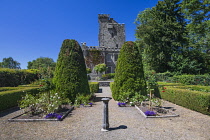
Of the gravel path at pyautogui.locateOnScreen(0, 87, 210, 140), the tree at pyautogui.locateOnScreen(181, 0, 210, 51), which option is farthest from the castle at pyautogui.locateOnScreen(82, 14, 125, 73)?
the gravel path at pyautogui.locateOnScreen(0, 87, 210, 140)

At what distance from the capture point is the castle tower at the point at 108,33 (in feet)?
116

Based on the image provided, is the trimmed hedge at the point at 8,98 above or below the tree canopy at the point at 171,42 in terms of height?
below

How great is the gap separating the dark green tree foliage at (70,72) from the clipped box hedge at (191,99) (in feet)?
15.1

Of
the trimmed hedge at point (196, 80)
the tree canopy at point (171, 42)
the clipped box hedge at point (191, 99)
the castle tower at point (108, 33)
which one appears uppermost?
the castle tower at point (108, 33)

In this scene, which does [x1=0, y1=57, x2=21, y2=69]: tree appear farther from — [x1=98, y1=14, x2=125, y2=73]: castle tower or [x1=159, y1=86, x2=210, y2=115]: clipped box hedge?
[x1=159, y1=86, x2=210, y2=115]: clipped box hedge

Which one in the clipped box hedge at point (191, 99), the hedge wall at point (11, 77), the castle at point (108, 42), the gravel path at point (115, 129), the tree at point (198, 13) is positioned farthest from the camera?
the castle at point (108, 42)

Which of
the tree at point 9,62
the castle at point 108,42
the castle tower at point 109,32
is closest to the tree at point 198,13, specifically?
the castle at point 108,42

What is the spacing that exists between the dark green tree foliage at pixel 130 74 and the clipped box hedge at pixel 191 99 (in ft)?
4.79

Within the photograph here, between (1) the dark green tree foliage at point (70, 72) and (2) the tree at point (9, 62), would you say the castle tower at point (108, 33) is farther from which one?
(2) the tree at point (9, 62)

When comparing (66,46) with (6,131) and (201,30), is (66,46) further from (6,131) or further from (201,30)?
(201,30)

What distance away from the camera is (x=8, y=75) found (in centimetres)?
1145

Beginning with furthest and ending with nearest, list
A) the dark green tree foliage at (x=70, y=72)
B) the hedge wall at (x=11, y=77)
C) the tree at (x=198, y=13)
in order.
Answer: the tree at (x=198, y=13) < the hedge wall at (x=11, y=77) < the dark green tree foliage at (x=70, y=72)

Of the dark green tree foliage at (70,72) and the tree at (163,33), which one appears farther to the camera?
the tree at (163,33)

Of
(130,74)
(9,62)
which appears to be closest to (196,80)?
(130,74)
